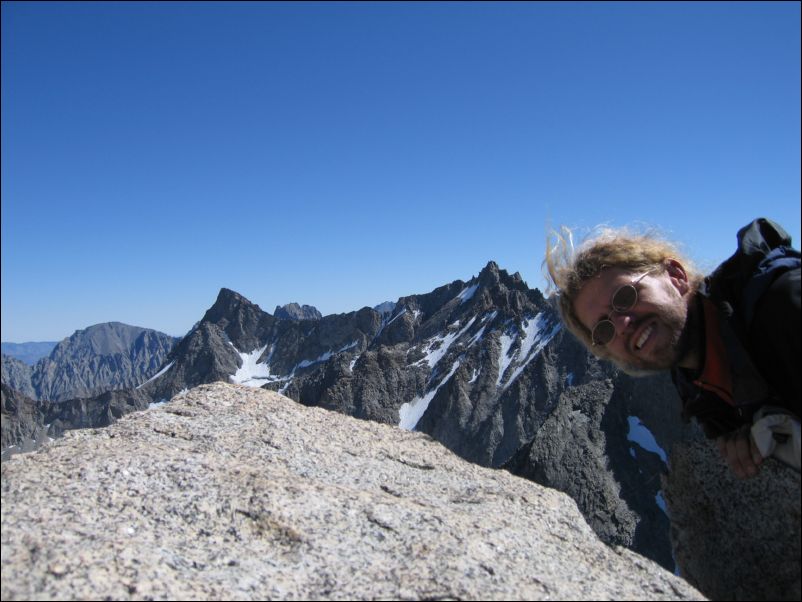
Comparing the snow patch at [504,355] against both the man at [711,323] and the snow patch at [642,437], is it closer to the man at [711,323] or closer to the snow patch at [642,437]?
the snow patch at [642,437]

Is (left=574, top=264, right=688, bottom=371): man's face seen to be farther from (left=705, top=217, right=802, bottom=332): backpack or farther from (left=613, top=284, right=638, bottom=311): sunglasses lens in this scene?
(left=705, top=217, right=802, bottom=332): backpack

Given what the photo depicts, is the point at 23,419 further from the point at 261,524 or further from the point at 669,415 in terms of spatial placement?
the point at 261,524

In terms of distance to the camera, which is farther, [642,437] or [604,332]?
[642,437]

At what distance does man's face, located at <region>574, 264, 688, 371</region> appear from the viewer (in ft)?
16.5

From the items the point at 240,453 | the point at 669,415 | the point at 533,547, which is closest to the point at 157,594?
the point at 240,453

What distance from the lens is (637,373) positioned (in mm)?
5746

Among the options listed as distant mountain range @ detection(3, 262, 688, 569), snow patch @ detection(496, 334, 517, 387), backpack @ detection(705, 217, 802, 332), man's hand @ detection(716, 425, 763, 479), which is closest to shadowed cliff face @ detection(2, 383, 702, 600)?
man's hand @ detection(716, 425, 763, 479)

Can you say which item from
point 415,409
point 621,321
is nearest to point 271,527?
point 621,321

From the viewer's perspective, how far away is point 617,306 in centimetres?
520

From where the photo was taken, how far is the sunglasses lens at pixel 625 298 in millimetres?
5137

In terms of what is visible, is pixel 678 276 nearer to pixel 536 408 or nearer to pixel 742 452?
pixel 742 452

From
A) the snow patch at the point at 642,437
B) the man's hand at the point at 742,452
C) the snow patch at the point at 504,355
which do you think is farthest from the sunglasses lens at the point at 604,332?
the snow patch at the point at 504,355

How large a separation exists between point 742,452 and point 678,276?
177cm

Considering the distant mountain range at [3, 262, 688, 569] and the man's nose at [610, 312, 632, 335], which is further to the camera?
the distant mountain range at [3, 262, 688, 569]
